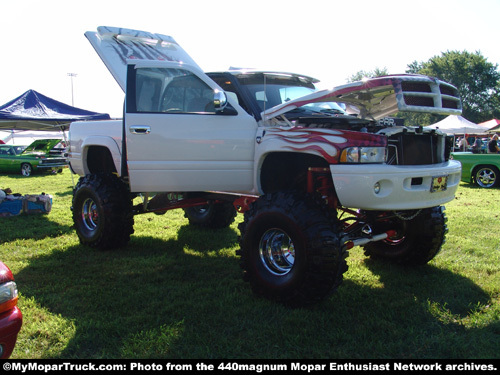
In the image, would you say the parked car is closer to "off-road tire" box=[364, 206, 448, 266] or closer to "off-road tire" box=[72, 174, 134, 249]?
"off-road tire" box=[364, 206, 448, 266]

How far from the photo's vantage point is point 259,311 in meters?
3.62

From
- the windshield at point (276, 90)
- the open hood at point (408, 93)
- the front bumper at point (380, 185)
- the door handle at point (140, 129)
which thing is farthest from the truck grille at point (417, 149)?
the door handle at point (140, 129)

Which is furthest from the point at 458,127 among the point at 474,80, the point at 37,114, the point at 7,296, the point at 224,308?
the point at 474,80

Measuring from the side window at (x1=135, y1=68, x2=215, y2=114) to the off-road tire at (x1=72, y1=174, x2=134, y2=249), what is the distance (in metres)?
1.42

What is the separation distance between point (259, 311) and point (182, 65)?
2.78 m

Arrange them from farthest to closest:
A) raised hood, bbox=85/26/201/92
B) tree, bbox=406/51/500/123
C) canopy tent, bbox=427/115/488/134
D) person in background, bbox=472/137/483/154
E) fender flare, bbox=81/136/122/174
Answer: tree, bbox=406/51/500/123 → canopy tent, bbox=427/115/488/134 → person in background, bbox=472/137/483/154 → raised hood, bbox=85/26/201/92 → fender flare, bbox=81/136/122/174

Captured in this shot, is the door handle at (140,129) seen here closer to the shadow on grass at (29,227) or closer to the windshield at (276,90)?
the windshield at (276,90)

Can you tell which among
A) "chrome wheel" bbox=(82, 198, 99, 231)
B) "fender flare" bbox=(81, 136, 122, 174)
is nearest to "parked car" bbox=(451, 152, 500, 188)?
"fender flare" bbox=(81, 136, 122, 174)

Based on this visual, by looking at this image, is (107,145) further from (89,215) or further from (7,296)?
(7,296)

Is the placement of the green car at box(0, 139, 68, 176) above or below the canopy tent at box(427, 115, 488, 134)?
below

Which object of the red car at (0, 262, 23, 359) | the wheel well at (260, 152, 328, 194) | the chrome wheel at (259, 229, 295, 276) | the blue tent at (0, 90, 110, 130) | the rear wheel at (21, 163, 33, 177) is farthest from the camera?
the rear wheel at (21, 163, 33, 177)

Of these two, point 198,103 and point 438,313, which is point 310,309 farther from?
point 198,103

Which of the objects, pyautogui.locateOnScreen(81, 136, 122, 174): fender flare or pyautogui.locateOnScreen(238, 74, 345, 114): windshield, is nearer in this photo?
pyautogui.locateOnScreen(238, 74, 345, 114): windshield

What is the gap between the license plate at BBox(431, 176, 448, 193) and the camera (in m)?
3.78
